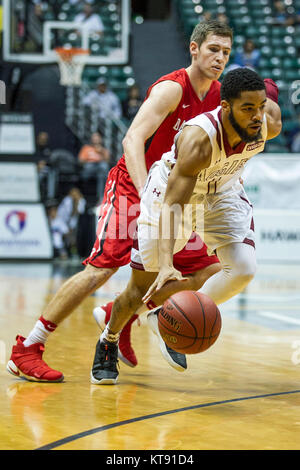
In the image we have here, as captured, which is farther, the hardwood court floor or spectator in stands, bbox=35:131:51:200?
spectator in stands, bbox=35:131:51:200

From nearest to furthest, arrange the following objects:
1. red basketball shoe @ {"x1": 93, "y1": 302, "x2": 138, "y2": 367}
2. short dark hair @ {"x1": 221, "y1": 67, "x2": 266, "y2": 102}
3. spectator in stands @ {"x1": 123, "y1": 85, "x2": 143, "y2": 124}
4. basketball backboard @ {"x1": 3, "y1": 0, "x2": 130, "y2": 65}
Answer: short dark hair @ {"x1": 221, "y1": 67, "x2": 266, "y2": 102} < red basketball shoe @ {"x1": 93, "y1": 302, "x2": 138, "y2": 367} < basketball backboard @ {"x1": 3, "y1": 0, "x2": 130, "y2": 65} < spectator in stands @ {"x1": 123, "y1": 85, "x2": 143, "y2": 124}

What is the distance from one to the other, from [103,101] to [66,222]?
10.2 ft

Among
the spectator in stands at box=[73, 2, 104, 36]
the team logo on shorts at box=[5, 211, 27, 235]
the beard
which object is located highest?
the spectator in stands at box=[73, 2, 104, 36]

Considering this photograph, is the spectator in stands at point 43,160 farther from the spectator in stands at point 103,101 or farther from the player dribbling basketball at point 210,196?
the player dribbling basketball at point 210,196

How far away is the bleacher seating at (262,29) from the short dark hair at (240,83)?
14.5 meters

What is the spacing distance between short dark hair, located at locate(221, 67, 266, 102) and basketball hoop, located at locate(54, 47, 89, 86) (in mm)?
11212

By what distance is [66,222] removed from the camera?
570 inches

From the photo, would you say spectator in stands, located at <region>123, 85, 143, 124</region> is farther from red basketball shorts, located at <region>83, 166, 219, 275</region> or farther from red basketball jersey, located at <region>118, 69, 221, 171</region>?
red basketball shorts, located at <region>83, 166, 219, 275</region>

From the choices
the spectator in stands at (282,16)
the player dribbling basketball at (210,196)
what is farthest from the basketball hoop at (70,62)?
the player dribbling basketball at (210,196)

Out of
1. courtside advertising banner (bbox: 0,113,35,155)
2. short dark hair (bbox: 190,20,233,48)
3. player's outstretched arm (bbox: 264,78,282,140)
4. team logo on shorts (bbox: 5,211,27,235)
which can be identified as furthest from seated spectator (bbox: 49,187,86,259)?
player's outstretched arm (bbox: 264,78,282,140)

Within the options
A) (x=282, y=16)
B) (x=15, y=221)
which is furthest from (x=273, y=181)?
(x=282, y=16)

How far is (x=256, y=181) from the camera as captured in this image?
1420 cm

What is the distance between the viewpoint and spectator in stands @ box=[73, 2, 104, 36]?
16.1 meters

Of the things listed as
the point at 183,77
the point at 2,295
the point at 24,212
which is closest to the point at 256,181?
the point at 24,212
